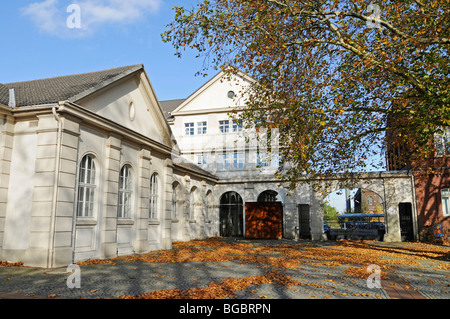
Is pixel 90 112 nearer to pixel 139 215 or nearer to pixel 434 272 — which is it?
pixel 139 215

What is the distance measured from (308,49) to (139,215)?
31.1ft

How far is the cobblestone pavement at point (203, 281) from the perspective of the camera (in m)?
6.98

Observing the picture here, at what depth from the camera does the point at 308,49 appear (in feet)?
36.9

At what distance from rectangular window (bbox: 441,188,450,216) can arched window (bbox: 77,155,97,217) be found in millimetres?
23625

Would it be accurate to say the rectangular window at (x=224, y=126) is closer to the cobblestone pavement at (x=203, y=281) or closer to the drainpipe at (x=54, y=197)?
the cobblestone pavement at (x=203, y=281)

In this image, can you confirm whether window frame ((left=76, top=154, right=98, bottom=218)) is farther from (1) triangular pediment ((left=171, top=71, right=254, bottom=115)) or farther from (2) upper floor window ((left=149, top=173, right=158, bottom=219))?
(1) triangular pediment ((left=171, top=71, right=254, bottom=115))

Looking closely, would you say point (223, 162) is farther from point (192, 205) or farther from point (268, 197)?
point (192, 205)

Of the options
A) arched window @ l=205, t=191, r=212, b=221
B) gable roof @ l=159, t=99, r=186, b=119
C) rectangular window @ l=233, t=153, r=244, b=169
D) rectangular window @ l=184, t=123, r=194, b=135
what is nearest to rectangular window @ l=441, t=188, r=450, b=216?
rectangular window @ l=233, t=153, r=244, b=169

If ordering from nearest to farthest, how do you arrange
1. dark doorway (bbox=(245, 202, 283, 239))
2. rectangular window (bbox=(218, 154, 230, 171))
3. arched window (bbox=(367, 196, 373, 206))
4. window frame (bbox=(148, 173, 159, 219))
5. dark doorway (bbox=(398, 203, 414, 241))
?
window frame (bbox=(148, 173, 159, 219)) < dark doorway (bbox=(398, 203, 414, 241)) < dark doorway (bbox=(245, 202, 283, 239)) < rectangular window (bbox=(218, 154, 230, 171)) < arched window (bbox=(367, 196, 373, 206))

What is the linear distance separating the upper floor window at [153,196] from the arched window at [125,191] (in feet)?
6.40

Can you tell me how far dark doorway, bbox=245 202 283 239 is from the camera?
26.6 metres

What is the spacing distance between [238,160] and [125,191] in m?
16.4

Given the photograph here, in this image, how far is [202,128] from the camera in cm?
3189
